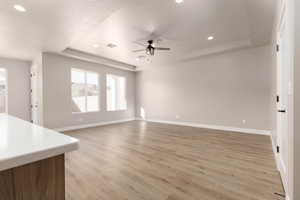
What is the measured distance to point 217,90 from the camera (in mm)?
5656

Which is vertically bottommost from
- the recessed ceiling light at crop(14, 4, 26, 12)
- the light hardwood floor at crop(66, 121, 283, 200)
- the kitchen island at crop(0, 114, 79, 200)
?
the light hardwood floor at crop(66, 121, 283, 200)

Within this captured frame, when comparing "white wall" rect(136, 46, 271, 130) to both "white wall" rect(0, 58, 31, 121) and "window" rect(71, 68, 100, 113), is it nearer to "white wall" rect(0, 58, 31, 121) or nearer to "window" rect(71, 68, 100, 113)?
"window" rect(71, 68, 100, 113)

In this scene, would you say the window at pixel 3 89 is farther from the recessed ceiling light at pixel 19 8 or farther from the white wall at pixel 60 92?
the recessed ceiling light at pixel 19 8

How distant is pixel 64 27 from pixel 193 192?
3.88 meters

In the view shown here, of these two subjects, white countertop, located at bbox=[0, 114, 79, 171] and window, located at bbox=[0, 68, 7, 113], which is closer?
white countertop, located at bbox=[0, 114, 79, 171]

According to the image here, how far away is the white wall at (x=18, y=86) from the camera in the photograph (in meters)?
5.33

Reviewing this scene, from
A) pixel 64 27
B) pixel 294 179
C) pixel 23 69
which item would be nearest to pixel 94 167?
pixel 294 179

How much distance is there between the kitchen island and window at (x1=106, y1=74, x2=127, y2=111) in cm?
657

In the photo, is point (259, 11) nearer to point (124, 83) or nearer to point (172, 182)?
point (172, 182)

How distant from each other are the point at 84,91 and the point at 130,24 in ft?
12.5

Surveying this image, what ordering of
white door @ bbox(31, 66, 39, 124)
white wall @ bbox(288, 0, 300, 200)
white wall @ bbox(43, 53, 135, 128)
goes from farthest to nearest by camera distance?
white door @ bbox(31, 66, 39, 124), white wall @ bbox(43, 53, 135, 128), white wall @ bbox(288, 0, 300, 200)

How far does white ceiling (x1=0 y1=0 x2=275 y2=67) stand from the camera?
2.62 meters

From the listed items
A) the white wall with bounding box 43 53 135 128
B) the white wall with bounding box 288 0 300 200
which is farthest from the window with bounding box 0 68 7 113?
the white wall with bounding box 288 0 300 200

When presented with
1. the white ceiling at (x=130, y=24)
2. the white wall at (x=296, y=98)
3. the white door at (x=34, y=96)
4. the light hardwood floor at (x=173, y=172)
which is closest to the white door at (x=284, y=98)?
the light hardwood floor at (x=173, y=172)
